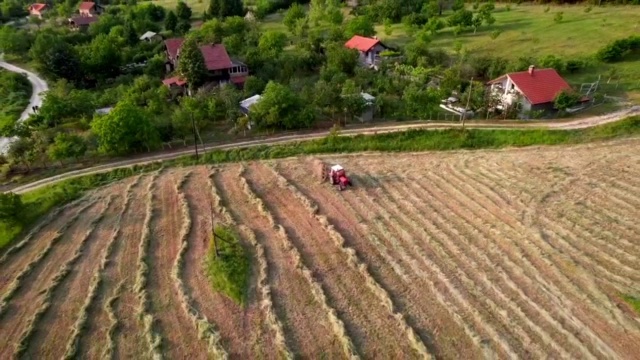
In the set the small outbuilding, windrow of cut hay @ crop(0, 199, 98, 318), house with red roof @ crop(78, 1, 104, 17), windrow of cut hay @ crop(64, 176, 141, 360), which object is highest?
house with red roof @ crop(78, 1, 104, 17)

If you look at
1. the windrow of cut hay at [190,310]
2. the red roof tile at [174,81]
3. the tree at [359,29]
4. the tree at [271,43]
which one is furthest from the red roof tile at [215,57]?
the windrow of cut hay at [190,310]

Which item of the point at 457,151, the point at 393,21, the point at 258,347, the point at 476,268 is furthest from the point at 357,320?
the point at 393,21

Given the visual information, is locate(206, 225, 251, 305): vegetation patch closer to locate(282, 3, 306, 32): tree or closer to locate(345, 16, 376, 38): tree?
locate(345, 16, 376, 38): tree

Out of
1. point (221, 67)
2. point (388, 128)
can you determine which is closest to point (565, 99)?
point (388, 128)

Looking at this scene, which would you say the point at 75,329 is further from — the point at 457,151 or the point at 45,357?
the point at 457,151

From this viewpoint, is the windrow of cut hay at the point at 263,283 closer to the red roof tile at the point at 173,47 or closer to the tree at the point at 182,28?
the red roof tile at the point at 173,47

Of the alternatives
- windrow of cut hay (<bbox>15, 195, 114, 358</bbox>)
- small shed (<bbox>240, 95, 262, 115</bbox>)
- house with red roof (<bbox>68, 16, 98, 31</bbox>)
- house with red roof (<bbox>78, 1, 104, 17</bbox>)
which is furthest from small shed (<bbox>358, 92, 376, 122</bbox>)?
house with red roof (<bbox>78, 1, 104, 17</bbox>)
